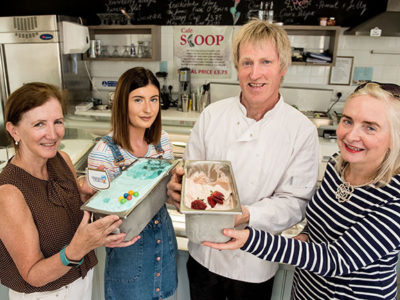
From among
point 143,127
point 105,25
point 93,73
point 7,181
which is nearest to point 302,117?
point 143,127

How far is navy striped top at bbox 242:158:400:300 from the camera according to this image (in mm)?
1114

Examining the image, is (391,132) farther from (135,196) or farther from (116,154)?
(116,154)

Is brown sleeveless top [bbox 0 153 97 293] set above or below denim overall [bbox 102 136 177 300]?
above

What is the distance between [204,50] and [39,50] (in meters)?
2.22

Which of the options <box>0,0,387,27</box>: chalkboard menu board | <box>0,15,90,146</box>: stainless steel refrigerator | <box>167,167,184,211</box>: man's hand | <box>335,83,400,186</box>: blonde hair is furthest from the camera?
<box>0,0,387,27</box>: chalkboard menu board

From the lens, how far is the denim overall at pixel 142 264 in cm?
149

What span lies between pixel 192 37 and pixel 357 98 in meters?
3.81

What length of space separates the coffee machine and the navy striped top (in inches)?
132

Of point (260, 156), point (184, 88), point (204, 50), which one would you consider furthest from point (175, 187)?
point (204, 50)

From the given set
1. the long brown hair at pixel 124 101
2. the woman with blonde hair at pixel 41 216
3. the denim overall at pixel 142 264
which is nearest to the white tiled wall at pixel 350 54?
the long brown hair at pixel 124 101

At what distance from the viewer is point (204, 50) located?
15.3 ft

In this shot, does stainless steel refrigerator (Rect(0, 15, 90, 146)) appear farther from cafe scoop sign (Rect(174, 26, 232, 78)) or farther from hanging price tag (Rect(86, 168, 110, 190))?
hanging price tag (Rect(86, 168, 110, 190))

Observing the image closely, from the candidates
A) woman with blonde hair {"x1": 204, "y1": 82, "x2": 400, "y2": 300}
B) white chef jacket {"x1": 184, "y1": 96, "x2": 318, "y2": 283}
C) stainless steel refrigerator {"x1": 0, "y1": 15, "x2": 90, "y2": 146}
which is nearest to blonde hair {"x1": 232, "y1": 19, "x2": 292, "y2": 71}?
white chef jacket {"x1": 184, "y1": 96, "x2": 318, "y2": 283}

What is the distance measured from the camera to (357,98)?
46.0 inches
